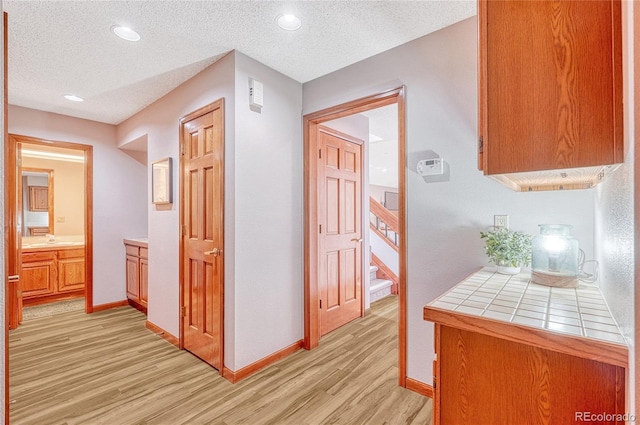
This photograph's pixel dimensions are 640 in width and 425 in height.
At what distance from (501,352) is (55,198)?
6.32 meters

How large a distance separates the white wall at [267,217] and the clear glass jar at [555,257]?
1784 mm

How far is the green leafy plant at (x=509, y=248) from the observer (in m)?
1.56

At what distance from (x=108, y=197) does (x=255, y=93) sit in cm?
300

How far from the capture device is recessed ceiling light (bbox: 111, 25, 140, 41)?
1922 mm

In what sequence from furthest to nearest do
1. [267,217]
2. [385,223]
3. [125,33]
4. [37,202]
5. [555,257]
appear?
1. [385,223]
2. [37,202]
3. [267,217]
4. [125,33]
5. [555,257]

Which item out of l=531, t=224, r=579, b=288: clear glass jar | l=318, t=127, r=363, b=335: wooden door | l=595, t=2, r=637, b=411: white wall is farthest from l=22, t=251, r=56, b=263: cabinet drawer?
l=595, t=2, r=637, b=411: white wall

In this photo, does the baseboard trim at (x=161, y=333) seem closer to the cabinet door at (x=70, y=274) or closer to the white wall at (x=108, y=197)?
the white wall at (x=108, y=197)

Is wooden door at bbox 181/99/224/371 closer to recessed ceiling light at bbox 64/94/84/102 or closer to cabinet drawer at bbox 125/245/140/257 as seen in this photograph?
recessed ceiling light at bbox 64/94/84/102

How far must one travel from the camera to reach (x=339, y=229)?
322 centimetres

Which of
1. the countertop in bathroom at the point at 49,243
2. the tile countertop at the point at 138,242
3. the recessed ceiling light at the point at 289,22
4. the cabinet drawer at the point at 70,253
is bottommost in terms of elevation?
the cabinet drawer at the point at 70,253

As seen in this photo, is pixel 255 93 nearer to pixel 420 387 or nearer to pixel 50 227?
pixel 420 387

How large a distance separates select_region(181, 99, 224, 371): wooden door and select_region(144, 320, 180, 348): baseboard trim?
204 millimetres

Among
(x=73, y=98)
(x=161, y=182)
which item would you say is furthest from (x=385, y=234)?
(x=73, y=98)

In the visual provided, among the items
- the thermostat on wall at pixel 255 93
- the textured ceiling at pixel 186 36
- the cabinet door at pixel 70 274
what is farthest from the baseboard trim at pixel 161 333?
the textured ceiling at pixel 186 36
